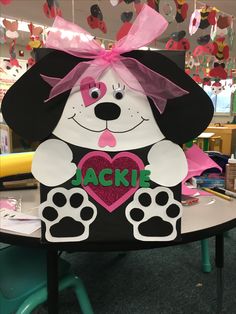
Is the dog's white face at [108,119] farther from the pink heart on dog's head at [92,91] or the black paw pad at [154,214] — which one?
the black paw pad at [154,214]

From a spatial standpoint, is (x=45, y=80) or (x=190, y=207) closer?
(x=45, y=80)

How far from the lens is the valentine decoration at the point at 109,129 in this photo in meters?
0.66

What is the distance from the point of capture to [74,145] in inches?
26.5

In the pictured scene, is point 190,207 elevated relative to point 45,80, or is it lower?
lower

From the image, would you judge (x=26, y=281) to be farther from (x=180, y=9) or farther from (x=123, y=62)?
(x=180, y=9)

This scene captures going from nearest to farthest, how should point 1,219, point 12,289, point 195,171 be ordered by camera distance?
point 1,219 → point 12,289 → point 195,171

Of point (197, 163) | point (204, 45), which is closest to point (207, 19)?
point (204, 45)

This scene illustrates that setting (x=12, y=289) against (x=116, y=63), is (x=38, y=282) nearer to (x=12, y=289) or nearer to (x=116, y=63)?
(x=12, y=289)

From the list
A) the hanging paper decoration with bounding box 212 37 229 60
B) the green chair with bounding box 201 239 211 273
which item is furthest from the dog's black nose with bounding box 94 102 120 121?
the hanging paper decoration with bounding box 212 37 229 60

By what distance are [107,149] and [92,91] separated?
14cm

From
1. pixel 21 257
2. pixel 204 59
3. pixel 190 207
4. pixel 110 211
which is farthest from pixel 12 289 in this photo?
pixel 204 59

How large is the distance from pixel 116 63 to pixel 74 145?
0.70 ft

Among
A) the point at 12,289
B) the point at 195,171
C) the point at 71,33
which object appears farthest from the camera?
the point at 195,171

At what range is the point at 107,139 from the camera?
68 centimetres
